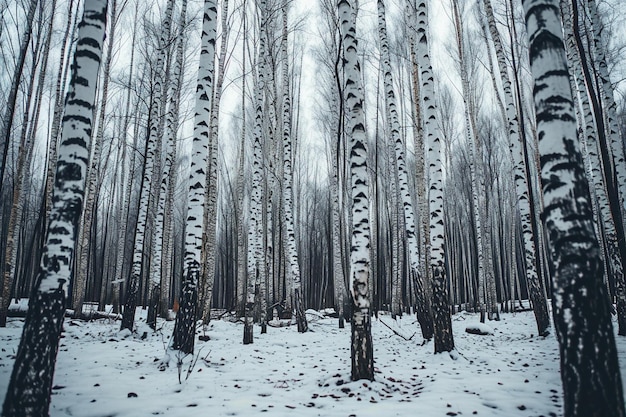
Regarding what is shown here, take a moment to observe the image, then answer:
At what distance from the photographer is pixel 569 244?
2070 mm

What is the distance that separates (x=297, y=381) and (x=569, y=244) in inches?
141

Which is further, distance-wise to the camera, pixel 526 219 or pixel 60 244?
pixel 526 219

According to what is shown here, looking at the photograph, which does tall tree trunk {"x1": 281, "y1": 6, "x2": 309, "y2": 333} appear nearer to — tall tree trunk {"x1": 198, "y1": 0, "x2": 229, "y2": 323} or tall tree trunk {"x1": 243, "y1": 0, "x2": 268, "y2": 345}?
tall tree trunk {"x1": 243, "y1": 0, "x2": 268, "y2": 345}

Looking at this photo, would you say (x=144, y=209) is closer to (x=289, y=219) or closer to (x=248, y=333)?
(x=289, y=219)

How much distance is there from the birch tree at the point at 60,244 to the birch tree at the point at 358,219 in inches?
119

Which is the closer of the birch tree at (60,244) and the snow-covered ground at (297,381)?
the birch tree at (60,244)

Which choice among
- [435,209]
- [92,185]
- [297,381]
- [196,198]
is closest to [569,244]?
[297,381]

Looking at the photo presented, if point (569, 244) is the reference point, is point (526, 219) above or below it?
above

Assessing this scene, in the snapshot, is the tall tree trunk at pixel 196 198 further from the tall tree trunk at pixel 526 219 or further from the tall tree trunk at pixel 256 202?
the tall tree trunk at pixel 526 219

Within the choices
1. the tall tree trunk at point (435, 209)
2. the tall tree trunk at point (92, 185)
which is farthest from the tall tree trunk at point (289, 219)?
the tall tree trunk at point (92, 185)

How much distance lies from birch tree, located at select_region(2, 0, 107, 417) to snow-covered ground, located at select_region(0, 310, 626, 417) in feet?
2.41

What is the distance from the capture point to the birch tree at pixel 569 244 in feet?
6.16

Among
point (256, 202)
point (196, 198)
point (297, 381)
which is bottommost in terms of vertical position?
point (297, 381)

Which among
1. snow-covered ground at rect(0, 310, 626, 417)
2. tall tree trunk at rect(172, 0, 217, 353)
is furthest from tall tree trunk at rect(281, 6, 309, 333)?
tall tree trunk at rect(172, 0, 217, 353)
